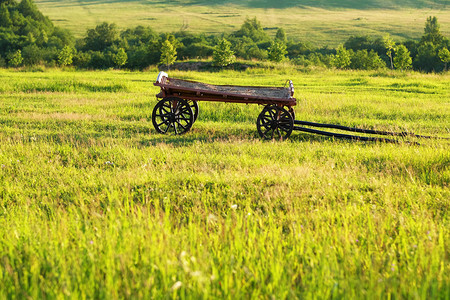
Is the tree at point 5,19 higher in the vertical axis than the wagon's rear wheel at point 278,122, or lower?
higher

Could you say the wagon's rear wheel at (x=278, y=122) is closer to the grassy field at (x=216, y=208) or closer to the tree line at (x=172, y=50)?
the grassy field at (x=216, y=208)

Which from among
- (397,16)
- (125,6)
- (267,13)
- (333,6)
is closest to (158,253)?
(397,16)

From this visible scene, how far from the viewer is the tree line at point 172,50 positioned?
5769 centimetres

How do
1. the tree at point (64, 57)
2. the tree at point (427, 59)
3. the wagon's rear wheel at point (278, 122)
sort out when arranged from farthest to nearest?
1. the tree at point (427, 59)
2. the tree at point (64, 57)
3. the wagon's rear wheel at point (278, 122)

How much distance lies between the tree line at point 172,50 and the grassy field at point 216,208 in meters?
34.7

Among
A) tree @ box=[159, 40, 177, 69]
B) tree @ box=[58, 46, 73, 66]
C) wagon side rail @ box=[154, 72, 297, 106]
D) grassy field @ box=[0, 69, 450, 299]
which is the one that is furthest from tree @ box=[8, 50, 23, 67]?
wagon side rail @ box=[154, 72, 297, 106]

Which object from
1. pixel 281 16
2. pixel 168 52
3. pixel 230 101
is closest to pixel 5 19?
pixel 168 52

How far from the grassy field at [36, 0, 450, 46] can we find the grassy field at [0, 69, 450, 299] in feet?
342

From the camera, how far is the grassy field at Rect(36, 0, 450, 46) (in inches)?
4759

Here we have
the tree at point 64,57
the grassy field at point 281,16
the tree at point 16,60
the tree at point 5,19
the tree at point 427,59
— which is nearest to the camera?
the tree at point 64,57

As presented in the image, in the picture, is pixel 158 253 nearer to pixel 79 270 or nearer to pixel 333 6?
pixel 79 270

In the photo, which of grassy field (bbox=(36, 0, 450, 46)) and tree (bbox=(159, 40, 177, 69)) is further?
grassy field (bbox=(36, 0, 450, 46))

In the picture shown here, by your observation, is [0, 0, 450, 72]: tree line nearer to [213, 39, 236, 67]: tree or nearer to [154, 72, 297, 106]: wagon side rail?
[213, 39, 236, 67]: tree

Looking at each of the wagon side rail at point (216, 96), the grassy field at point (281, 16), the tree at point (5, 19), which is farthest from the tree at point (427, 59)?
the tree at point (5, 19)
